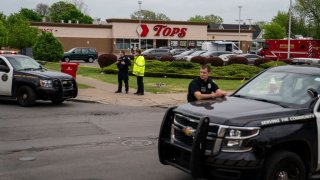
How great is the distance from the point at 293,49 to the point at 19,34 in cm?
2507

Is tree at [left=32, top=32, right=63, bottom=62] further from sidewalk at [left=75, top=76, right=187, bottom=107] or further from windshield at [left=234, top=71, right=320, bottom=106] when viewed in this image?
windshield at [left=234, top=71, right=320, bottom=106]

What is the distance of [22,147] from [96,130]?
7.62ft

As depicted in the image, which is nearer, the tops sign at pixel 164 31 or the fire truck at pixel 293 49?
the fire truck at pixel 293 49

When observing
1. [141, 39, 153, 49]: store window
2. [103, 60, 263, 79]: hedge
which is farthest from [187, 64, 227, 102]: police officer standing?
[141, 39, 153, 49]: store window

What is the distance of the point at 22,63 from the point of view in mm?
16219

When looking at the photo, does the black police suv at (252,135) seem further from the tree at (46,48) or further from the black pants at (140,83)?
the tree at (46,48)

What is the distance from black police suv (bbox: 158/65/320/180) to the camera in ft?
18.9

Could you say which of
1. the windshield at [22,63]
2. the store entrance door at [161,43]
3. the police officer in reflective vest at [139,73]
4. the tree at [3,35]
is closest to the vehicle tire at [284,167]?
the windshield at [22,63]

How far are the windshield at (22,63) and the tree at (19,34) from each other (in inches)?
778

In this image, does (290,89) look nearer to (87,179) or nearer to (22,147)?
(87,179)

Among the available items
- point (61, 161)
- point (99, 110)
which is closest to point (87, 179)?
point (61, 161)

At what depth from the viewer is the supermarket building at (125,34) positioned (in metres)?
67.2

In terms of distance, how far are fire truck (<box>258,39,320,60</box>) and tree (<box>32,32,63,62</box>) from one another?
20125 millimetres

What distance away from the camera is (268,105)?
6496 millimetres
